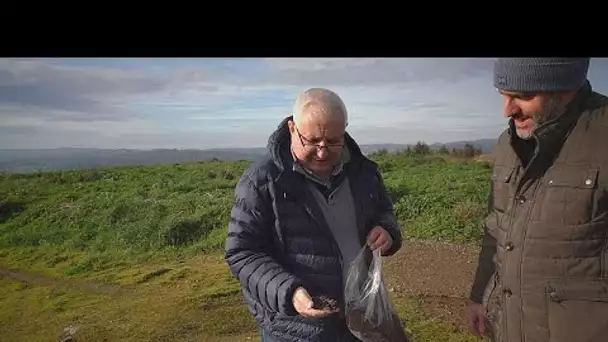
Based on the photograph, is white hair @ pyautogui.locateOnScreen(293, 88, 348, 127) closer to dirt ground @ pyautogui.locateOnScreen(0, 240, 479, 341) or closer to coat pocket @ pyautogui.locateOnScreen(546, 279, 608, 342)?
coat pocket @ pyautogui.locateOnScreen(546, 279, 608, 342)

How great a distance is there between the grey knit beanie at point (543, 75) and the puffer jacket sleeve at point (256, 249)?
596mm

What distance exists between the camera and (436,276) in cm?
188

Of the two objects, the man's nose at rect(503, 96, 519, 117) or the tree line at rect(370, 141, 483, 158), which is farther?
the tree line at rect(370, 141, 483, 158)

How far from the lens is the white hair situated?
48.4 inches

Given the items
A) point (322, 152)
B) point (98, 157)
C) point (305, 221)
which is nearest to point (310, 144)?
point (322, 152)

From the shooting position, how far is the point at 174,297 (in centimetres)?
190


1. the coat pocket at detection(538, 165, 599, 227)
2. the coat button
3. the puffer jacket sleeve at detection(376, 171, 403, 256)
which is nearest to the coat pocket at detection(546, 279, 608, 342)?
the coat button

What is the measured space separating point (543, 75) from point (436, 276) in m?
0.87

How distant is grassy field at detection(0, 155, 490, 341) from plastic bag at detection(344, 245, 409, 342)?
0.42 m

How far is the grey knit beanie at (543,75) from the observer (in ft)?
3.91

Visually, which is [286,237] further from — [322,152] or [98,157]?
[98,157]

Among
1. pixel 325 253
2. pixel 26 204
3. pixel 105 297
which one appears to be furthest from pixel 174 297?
pixel 325 253

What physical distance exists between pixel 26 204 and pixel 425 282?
1.33m
